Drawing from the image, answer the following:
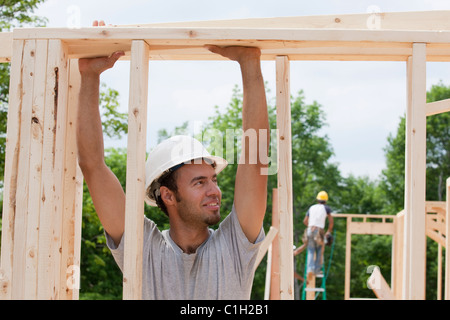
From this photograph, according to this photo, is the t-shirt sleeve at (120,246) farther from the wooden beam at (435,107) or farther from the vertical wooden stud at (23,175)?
the wooden beam at (435,107)

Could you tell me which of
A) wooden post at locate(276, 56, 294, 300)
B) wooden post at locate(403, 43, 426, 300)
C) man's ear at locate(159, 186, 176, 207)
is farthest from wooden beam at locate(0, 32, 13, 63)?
wooden post at locate(403, 43, 426, 300)

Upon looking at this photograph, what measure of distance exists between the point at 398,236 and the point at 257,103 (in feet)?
31.0

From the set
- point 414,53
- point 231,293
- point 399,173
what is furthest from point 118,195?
point 399,173

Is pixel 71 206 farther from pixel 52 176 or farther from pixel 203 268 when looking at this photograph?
pixel 203 268

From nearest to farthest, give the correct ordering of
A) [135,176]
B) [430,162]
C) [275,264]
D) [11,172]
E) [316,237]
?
1. [135,176]
2. [11,172]
3. [275,264]
4. [316,237]
5. [430,162]

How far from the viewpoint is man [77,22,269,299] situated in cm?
292

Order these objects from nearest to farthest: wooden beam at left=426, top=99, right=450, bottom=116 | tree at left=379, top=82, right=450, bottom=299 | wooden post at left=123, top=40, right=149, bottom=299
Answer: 1. wooden post at left=123, top=40, right=149, bottom=299
2. wooden beam at left=426, top=99, right=450, bottom=116
3. tree at left=379, top=82, right=450, bottom=299

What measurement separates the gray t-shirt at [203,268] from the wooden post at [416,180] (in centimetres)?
74

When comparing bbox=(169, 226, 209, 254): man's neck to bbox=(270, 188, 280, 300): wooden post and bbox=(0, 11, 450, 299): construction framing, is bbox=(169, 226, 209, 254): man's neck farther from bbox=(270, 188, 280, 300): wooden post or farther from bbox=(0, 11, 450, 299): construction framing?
bbox=(270, 188, 280, 300): wooden post

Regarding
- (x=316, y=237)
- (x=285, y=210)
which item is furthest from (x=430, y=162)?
(x=285, y=210)

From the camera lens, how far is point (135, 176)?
2.76 m

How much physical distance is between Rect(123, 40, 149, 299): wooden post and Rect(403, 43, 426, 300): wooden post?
1289 mm

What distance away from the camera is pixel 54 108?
2.89 m

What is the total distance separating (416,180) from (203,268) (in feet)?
3.69
